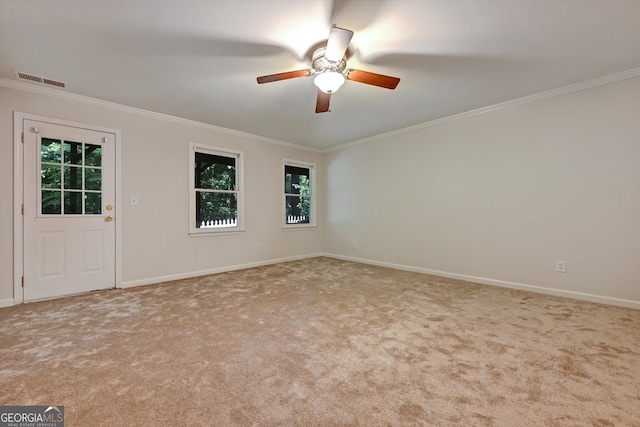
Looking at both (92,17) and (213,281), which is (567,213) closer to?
(213,281)

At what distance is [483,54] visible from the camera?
2.46 m

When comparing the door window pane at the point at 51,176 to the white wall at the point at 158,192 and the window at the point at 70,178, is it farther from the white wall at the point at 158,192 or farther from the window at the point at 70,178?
the white wall at the point at 158,192

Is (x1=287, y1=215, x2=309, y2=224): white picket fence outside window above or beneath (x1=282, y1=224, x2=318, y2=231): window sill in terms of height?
above

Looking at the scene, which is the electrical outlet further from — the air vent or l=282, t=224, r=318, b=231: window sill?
the air vent

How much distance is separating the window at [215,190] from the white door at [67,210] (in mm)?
1079

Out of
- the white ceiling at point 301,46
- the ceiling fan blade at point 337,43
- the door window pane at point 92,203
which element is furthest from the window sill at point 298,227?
the ceiling fan blade at point 337,43

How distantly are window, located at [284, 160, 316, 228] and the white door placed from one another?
2.92 metres

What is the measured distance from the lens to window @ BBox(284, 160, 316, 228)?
5680mm

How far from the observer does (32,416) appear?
1.38 metres

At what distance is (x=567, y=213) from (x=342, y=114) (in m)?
3.04

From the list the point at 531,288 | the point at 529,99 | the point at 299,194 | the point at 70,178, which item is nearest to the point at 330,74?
the point at 529,99

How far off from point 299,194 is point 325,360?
14.2 feet

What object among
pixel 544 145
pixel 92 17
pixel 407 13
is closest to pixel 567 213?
pixel 544 145

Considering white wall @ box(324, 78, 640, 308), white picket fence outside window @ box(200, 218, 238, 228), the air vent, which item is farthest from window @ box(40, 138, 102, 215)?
white wall @ box(324, 78, 640, 308)
